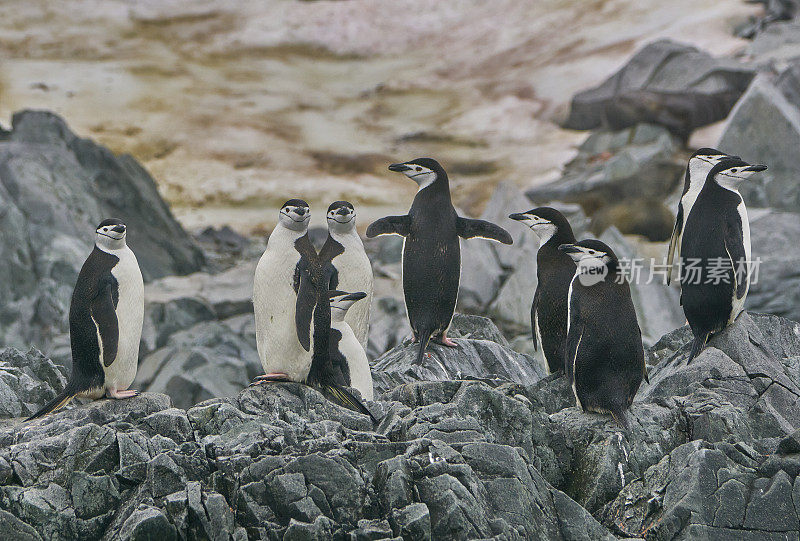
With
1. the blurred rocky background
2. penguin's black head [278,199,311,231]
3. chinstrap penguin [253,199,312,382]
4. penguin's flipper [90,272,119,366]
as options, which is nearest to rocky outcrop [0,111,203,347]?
the blurred rocky background

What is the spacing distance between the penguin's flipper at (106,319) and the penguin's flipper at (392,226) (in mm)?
1858

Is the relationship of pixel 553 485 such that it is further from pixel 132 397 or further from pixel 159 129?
pixel 159 129

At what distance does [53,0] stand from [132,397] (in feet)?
64.3

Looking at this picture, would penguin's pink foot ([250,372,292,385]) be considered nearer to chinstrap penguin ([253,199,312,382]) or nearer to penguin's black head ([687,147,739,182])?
chinstrap penguin ([253,199,312,382])

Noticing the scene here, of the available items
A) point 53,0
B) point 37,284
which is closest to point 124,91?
point 53,0

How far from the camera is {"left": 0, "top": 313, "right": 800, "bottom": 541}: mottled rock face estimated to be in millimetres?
3359

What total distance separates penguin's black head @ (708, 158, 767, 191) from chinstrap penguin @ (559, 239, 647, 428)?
1409mm

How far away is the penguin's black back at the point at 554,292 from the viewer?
5.33 metres

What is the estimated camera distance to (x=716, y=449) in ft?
12.4

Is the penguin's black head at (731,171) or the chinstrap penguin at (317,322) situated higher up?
the penguin's black head at (731,171)

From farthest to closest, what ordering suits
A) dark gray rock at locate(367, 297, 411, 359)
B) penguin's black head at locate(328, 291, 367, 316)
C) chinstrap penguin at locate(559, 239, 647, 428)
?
dark gray rock at locate(367, 297, 411, 359)
penguin's black head at locate(328, 291, 367, 316)
chinstrap penguin at locate(559, 239, 647, 428)

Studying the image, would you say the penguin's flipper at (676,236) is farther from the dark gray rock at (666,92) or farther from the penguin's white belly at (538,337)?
the dark gray rock at (666,92)

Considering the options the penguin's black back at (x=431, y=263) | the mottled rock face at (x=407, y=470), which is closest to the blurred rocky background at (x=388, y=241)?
the mottled rock face at (x=407, y=470)

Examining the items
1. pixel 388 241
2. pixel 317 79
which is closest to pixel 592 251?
pixel 388 241
